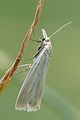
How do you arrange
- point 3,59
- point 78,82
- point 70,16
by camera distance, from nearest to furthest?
point 3,59
point 78,82
point 70,16

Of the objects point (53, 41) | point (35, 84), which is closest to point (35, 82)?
point (35, 84)

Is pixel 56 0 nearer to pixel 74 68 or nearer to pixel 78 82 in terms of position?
pixel 74 68

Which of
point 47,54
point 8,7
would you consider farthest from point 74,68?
point 47,54

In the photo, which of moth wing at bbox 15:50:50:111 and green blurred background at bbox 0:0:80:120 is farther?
green blurred background at bbox 0:0:80:120

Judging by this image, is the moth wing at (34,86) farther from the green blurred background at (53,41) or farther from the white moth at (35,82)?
the green blurred background at (53,41)

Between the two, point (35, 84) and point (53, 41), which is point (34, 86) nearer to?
point (35, 84)

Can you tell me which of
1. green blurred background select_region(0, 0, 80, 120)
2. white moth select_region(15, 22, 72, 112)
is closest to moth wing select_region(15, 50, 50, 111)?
white moth select_region(15, 22, 72, 112)

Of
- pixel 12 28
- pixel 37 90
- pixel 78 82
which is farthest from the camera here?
pixel 12 28

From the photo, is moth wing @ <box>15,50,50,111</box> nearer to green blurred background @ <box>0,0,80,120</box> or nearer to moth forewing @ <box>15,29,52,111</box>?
moth forewing @ <box>15,29,52,111</box>
